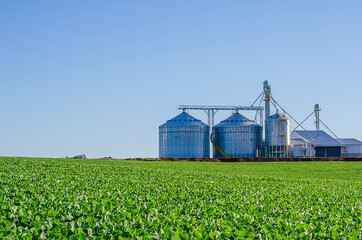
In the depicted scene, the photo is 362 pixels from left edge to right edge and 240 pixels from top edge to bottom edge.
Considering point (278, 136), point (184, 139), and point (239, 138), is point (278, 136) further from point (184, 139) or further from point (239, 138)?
point (184, 139)

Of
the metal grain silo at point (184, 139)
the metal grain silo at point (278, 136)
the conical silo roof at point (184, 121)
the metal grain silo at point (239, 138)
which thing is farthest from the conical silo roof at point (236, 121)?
the conical silo roof at point (184, 121)

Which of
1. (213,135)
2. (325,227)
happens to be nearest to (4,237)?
(325,227)

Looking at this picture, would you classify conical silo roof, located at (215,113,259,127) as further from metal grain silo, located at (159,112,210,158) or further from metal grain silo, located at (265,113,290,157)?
metal grain silo, located at (159,112,210,158)

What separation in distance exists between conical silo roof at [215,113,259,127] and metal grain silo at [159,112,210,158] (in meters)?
4.35

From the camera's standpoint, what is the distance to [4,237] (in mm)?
8609

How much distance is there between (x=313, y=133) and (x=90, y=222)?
10719 cm

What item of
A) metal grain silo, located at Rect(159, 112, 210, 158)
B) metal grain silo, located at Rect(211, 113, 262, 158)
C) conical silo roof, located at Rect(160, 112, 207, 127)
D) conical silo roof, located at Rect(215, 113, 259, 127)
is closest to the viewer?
metal grain silo, located at Rect(159, 112, 210, 158)

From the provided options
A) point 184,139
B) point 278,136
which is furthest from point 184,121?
point 278,136

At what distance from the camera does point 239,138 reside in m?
83.7

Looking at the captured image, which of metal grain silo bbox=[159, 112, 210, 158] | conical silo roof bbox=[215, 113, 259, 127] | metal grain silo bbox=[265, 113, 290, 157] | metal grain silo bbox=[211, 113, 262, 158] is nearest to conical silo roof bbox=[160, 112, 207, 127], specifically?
metal grain silo bbox=[159, 112, 210, 158]

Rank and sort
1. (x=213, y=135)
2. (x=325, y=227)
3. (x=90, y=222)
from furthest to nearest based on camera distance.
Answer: (x=213, y=135) < (x=325, y=227) < (x=90, y=222)

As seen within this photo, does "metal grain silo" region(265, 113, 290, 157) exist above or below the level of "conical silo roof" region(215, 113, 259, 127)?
below

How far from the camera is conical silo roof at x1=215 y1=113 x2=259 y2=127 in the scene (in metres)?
84.6

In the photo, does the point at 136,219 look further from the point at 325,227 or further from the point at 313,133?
the point at 313,133
